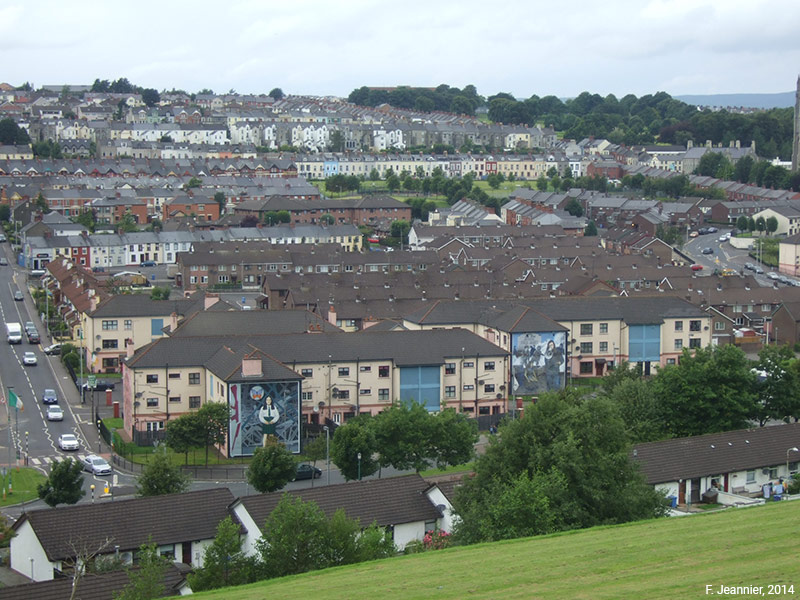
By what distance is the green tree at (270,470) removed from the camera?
23.1 meters

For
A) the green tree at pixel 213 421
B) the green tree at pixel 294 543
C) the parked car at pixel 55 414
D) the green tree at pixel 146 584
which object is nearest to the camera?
the green tree at pixel 146 584

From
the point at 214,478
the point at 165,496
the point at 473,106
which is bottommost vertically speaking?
the point at 214,478

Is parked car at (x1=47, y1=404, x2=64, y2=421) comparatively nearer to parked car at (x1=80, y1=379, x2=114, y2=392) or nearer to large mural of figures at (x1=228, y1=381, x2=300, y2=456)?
parked car at (x1=80, y1=379, x2=114, y2=392)

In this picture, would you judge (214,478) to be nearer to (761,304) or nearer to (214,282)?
(761,304)

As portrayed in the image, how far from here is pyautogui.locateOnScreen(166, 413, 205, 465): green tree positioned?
88.3 feet

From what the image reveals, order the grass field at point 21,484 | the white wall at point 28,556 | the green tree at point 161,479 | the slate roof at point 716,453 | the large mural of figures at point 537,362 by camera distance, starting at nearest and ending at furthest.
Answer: the white wall at point 28,556, the green tree at point 161,479, the slate roof at point 716,453, the grass field at point 21,484, the large mural of figures at point 537,362

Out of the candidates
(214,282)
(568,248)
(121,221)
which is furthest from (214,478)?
(121,221)

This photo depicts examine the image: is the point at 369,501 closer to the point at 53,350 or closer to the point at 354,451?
the point at 354,451

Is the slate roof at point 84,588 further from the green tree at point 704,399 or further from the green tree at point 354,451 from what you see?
the green tree at point 704,399

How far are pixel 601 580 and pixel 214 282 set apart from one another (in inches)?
1777

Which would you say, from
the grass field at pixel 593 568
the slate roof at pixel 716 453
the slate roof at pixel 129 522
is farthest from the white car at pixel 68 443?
the grass field at pixel 593 568

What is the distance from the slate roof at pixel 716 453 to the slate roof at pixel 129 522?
8.07 meters

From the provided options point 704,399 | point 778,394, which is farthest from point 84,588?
point 778,394

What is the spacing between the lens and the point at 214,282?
55906 millimetres
